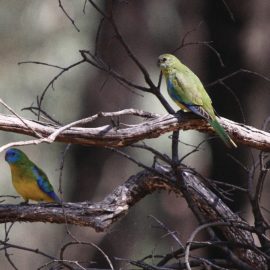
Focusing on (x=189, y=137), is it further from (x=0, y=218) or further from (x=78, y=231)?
(x=0, y=218)

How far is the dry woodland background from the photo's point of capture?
13.1 ft

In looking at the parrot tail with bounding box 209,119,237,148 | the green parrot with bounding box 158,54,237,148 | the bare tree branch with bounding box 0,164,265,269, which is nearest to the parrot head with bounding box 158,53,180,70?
the green parrot with bounding box 158,54,237,148

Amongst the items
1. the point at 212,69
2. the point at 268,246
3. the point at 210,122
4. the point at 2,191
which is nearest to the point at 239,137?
the point at 210,122

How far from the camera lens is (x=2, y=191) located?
38.5ft

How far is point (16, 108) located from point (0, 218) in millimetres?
7911

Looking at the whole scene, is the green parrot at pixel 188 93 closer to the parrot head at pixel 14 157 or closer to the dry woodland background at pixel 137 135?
the dry woodland background at pixel 137 135

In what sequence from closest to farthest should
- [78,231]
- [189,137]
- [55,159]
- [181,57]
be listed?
[78,231]
[181,57]
[55,159]
[189,137]

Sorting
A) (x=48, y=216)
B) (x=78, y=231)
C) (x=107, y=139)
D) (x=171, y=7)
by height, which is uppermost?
(x=171, y=7)

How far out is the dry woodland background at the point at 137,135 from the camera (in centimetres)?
399

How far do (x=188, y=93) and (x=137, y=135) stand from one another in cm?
86

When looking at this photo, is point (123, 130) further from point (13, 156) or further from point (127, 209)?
point (13, 156)

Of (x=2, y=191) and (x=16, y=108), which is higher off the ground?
(x=16, y=108)

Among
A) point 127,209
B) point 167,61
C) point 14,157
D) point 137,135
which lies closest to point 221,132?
point 137,135

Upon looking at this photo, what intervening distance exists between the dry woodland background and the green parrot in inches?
2.8
